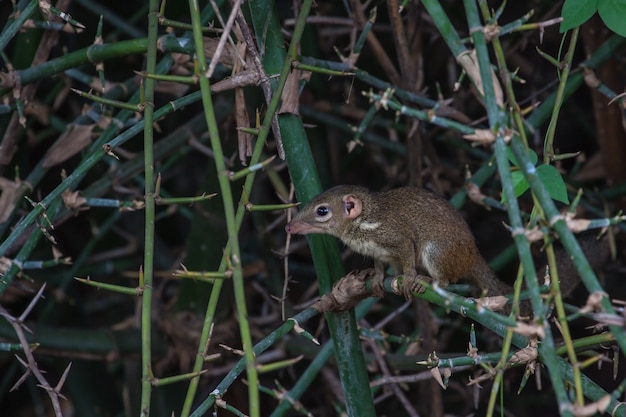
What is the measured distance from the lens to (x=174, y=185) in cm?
495

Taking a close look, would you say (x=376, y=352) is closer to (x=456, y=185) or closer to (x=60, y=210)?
(x=456, y=185)

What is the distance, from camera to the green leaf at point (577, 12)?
1890 millimetres

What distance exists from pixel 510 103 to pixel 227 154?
201 cm

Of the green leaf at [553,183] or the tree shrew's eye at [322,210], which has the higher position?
the green leaf at [553,183]

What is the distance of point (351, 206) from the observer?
9.65 feet

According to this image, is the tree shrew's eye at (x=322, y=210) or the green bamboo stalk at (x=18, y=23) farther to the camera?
the tree shrew's eye at (x=322, y=210)

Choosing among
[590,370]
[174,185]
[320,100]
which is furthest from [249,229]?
[590,370]

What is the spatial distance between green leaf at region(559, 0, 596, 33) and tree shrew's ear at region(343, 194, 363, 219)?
1147mm

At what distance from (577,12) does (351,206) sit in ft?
3.95

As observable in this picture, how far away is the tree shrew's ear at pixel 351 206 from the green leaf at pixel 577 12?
1.15 metres

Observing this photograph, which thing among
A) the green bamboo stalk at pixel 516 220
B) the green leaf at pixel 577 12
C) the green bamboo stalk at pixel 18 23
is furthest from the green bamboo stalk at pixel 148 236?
the green leaf at pixel 577 12

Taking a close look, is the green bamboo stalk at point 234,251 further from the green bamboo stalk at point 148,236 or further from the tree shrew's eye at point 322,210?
the tree shrew's eye at point 322,210

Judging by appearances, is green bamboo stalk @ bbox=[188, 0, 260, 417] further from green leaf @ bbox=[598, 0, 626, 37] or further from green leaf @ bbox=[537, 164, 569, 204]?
green leaf @ bbox=[598, 0, 626, 37]

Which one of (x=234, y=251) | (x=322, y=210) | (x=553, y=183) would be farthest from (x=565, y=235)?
(x=322, y=210)
